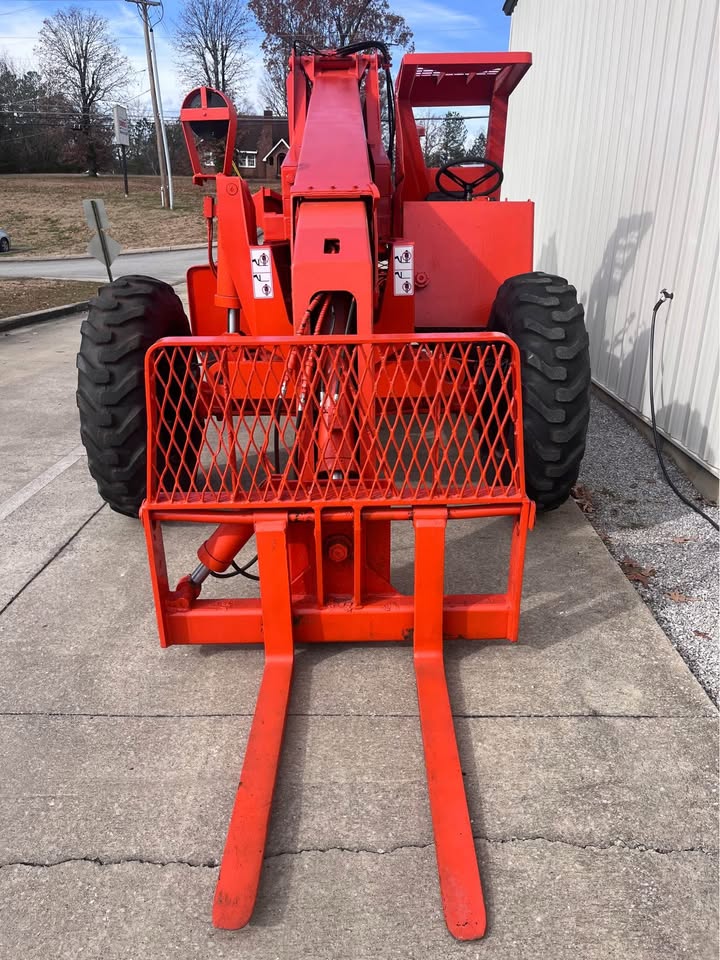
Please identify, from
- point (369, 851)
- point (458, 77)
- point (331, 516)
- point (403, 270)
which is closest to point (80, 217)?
point (458, 77)

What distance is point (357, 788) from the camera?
2.45 meters

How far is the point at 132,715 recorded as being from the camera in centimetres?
282

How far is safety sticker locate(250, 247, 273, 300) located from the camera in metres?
Result: 3.87

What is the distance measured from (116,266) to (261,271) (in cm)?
2153

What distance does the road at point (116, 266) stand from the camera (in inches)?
797

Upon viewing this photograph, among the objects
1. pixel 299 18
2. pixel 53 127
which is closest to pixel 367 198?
pixel 299 18

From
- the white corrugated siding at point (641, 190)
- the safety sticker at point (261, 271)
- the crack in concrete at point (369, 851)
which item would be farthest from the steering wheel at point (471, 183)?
the crack in concrete at point (369, 851)

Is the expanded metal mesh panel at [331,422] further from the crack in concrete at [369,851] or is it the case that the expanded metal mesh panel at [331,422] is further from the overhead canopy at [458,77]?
the overhead canopy at [458,77]

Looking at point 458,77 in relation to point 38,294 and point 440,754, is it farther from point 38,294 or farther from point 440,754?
point 38,294

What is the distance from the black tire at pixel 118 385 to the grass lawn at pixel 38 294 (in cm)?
1050

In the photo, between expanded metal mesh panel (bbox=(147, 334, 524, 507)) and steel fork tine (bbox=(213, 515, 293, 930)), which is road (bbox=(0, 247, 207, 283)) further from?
steel fork tine (bbox=(213, 515, 293, 930))

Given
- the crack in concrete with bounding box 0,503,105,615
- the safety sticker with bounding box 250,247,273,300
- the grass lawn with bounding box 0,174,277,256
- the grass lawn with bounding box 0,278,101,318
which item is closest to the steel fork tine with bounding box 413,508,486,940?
the safety sticker with bounding box 250,247,273,300

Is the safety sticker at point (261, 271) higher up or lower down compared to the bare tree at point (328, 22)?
lower down

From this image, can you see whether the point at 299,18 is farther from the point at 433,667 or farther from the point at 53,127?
the point at 433,667
